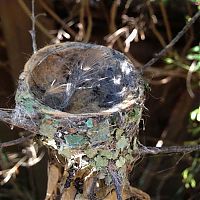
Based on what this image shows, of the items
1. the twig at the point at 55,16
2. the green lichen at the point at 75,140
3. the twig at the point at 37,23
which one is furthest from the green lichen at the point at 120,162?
the twig at the point at 55,16

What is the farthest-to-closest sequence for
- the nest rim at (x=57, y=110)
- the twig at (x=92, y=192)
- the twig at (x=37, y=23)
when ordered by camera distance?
the twig at (x=37, y=23) → the twig at (x=92, y=192) → the nest rim at (x=57, y=110)

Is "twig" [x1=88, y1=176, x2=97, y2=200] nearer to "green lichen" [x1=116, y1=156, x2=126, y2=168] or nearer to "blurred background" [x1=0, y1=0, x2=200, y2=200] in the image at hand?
"green lichen" [x1=116, y1=156, x2=126, y2=168]

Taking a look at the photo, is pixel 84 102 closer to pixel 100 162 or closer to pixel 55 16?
pixel 100 162

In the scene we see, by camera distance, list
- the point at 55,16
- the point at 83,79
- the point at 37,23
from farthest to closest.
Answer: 1. the point at 55,16
2. the point at 37,23
3. the point at 83,79

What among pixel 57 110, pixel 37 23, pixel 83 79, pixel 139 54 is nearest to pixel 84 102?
pixel 83 79

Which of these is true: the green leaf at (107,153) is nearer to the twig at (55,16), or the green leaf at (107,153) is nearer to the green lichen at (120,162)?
the green lichen at (120,162)

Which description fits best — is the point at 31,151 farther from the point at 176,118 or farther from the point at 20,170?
the point at 176,118

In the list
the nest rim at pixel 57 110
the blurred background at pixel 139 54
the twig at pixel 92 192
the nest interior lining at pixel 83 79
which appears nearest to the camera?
the nest rim at pixel 57 110

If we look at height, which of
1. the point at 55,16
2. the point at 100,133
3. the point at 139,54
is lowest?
the point at 139,54

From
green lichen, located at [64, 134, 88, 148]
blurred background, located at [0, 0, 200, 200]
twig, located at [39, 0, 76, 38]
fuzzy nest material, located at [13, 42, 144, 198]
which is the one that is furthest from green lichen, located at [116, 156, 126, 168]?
twig, located at [39, 0, 76, 38]
